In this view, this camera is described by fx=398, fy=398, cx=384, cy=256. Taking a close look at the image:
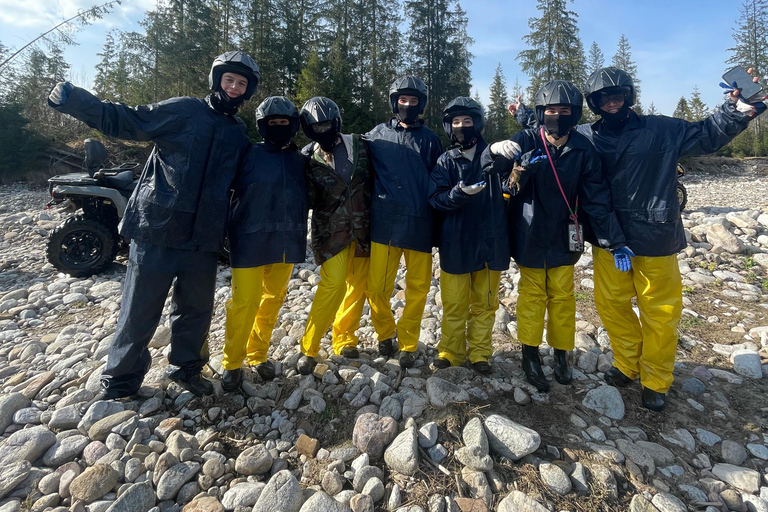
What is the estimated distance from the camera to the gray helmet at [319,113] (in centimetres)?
328

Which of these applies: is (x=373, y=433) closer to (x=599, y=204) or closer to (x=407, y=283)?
(x=407, y=283)

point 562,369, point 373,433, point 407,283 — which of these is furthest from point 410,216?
point 562,369

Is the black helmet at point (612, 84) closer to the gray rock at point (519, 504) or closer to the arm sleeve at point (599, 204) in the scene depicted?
the arm sleeve at point (599, 204)

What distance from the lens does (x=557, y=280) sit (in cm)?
327

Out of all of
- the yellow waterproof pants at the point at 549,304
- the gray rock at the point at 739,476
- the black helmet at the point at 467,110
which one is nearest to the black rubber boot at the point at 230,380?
the yellow waterproof pants at the point at 549,304

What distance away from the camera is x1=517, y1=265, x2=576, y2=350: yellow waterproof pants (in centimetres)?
329

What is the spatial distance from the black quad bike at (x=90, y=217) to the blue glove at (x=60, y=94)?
4.31 m

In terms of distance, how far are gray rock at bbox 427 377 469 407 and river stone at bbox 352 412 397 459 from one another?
42cm

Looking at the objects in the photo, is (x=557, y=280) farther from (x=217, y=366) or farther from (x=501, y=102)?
(x=501, y=102)

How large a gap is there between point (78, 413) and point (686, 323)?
5840mm

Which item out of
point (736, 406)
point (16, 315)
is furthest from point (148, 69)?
point (736, 406)

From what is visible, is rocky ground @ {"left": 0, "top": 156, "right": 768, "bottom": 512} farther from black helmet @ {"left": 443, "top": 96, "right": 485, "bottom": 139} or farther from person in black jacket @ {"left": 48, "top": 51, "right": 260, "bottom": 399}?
black helmet @ {"left": 443, "top": 96, "right": 485, "bottom": 139}

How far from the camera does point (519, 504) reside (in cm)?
219

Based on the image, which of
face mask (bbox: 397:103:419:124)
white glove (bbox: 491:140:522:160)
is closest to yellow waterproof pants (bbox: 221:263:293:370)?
face mask (bbox: 397:103:419:124)
